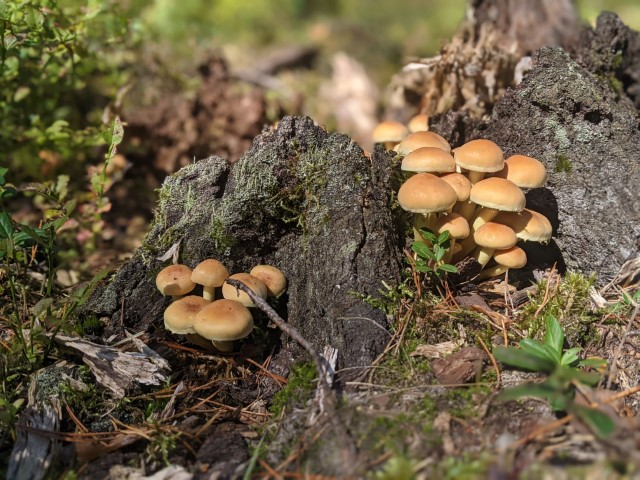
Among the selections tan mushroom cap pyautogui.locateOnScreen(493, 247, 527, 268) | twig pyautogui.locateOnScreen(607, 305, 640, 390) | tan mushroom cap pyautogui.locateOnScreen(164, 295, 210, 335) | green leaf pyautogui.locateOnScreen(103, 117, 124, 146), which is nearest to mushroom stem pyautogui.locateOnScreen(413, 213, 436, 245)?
tan mushroom cap pyautogui.locateOnScreen(493, 247, 527, 268)

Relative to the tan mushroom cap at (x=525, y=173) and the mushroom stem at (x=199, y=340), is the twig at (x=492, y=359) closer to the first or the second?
the tan mushroom cap at (x=525, y=173)

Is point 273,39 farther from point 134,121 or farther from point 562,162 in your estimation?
point 562,162

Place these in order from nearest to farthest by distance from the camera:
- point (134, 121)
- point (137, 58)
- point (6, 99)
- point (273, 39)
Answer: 1. point (6, 99)
2. point (134, 121)
3. point (137, 58)
4. point (273, 39)

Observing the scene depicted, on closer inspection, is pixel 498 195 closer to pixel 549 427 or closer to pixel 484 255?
pixel 484 255

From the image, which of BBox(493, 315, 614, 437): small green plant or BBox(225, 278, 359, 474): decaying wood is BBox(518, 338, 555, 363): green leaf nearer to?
BBox(493, 315, 614, 437): small green plant

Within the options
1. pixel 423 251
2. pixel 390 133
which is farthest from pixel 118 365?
pixel 390 133

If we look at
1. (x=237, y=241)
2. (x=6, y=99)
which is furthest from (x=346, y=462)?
(x=6, y=99)
